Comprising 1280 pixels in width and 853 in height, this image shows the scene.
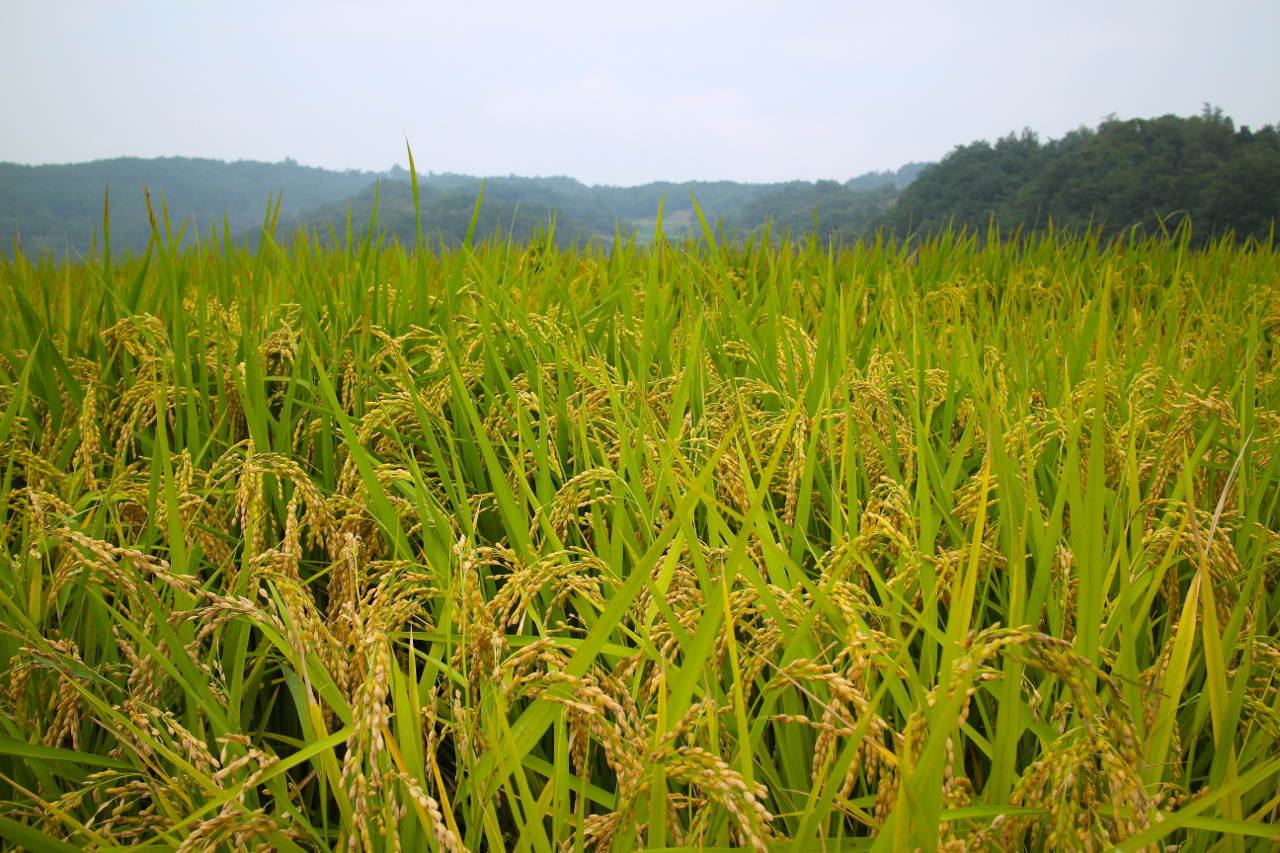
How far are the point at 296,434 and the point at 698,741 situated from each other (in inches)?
56.1

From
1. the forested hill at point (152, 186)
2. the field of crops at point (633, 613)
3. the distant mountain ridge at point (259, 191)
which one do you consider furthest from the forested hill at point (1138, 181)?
the forested hill at point (152, 186)

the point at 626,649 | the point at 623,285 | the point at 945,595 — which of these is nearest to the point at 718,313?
the point at 623,285

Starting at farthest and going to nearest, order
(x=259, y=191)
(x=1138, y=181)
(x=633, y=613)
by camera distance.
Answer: (x=259, y=191), (x=1138, y=181), (x=633, y=613)

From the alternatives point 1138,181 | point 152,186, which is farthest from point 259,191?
point 1138,181

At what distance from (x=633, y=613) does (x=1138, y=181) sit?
44107mm

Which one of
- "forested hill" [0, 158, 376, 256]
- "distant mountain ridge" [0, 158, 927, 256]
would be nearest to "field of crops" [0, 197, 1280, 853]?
"distant mountain ridge" [0, 158, 927, 256]

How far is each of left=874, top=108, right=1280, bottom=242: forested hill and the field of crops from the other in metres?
30.9

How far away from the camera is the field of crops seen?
79 centimetres

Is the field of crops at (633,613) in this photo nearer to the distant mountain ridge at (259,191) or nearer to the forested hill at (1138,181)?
the distant mountain ridge at (259,191)

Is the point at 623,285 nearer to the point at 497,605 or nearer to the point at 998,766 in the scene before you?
the point at 497,605

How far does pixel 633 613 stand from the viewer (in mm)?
1113

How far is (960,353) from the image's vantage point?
1995mm

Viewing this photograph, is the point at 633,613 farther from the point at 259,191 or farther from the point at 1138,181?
the point at 259,191

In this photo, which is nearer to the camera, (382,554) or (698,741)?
(698,741)
